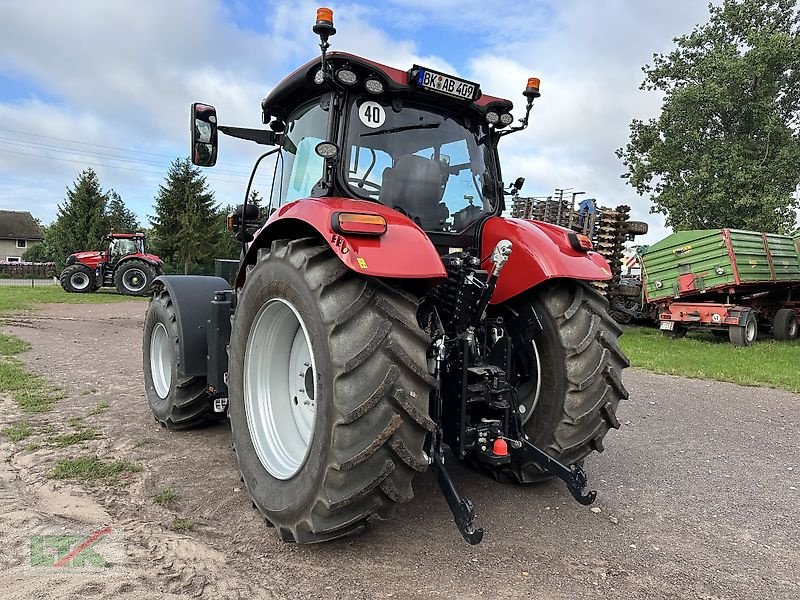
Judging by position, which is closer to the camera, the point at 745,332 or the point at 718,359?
the point at 718,359

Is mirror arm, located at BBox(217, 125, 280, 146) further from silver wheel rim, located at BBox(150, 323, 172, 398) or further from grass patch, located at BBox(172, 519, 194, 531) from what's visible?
grass patch, located at BBox(172, 519, 194, 531)

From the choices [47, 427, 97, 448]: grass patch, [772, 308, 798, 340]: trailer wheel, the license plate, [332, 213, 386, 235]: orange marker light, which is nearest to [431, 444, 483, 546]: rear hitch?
[332, 213, 386, 235]: orange marker light

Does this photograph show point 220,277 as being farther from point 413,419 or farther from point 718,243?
point 718,243

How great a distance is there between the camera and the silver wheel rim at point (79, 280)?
2439 cm

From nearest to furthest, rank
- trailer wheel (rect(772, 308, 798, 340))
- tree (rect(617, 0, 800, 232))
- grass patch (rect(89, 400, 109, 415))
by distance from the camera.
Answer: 1. grass patch (rect(89, 400, 109, 415))
2. trailer wheel (rect(772, 308, 798, 340))
3. tree (rect(617, 0, 800, 232))

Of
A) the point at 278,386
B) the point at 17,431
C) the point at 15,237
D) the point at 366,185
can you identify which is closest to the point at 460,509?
the point at 278,386

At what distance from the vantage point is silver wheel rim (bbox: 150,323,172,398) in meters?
5.26

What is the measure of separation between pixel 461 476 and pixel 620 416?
9.58 ft

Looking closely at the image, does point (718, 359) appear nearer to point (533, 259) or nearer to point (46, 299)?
point (533, 259)

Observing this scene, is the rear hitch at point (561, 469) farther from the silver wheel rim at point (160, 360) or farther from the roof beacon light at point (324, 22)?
the silver wheel rim at point (160, 360)

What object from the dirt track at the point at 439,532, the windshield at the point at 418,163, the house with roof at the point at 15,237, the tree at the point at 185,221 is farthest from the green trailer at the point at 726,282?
the house with roof at the point at 15,237

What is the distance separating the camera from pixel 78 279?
80.3 ft

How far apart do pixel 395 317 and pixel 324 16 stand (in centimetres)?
158

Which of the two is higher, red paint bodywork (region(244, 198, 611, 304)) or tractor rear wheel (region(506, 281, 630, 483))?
red paint bodywork (region(244, 198, 611, 304))
